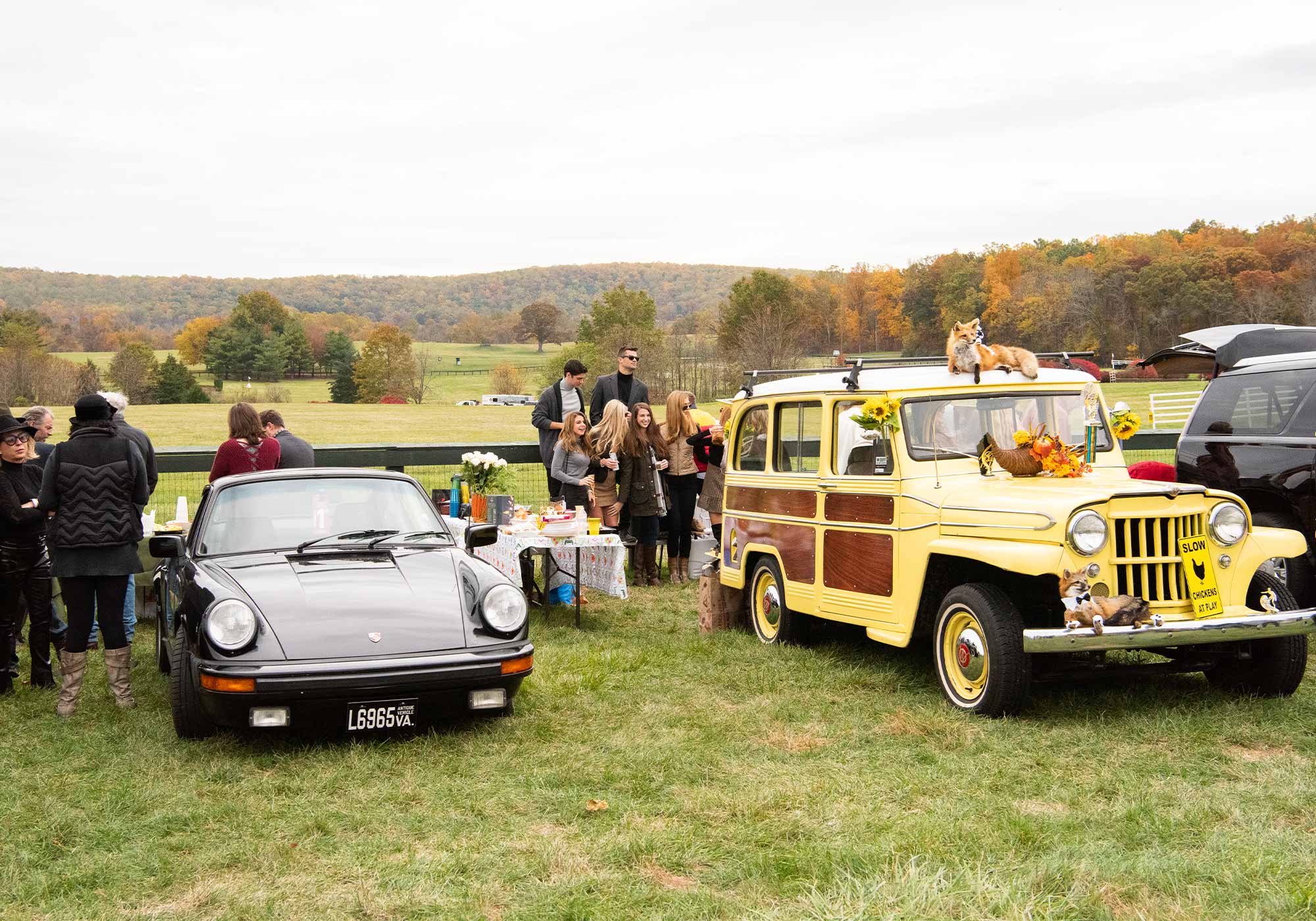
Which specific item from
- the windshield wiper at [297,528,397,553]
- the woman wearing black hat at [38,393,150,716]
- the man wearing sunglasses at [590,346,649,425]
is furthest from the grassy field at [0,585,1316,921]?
the man wearing sunglasses at [590,346,649,425]

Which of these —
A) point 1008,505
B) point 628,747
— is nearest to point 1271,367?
point 1008,505

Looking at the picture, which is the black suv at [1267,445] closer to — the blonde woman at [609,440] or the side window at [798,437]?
the side window at [798,437]

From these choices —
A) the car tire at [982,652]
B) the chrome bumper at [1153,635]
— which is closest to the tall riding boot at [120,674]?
the car tire at [982,652]

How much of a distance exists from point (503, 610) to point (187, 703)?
1.80 meters

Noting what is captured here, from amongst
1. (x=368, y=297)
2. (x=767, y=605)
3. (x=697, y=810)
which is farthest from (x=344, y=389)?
(x=697, y=810)

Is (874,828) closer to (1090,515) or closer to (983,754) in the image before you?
(983,754)

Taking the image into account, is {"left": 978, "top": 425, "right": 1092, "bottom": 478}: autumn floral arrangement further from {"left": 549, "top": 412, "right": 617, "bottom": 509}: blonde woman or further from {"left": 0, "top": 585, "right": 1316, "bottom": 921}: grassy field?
{"left": 549, "top": 412, "right": 617, "bottom": 509}: blonde woman

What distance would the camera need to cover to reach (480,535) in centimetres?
741

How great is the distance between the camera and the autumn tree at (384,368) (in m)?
77.5

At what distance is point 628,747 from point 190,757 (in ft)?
7.66

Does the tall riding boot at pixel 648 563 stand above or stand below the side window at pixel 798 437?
below

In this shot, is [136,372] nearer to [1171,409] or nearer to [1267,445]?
[1171,409]

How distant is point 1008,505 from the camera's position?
6.65 m

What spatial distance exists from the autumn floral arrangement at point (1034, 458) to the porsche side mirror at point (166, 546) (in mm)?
5056
